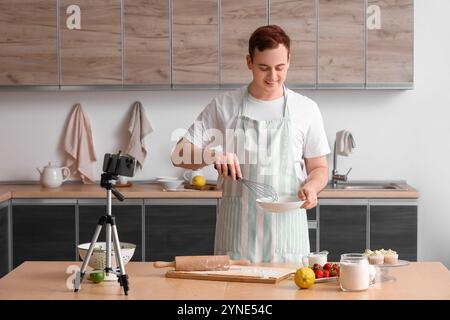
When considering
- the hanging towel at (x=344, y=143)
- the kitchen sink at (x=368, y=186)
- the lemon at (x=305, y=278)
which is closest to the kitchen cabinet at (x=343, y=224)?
the kitchen sink at (x=368, y=186)

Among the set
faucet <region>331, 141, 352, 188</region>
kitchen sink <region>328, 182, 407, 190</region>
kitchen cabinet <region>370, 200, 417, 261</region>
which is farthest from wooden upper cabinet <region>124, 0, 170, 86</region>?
kitchen cabinet <region>370, 200, 417, 261</region>

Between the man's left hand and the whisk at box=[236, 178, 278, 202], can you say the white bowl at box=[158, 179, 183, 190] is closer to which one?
the whisk at box=[236, 178, 278, 202]

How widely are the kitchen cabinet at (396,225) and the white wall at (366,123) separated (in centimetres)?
58

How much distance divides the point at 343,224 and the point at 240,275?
2.29 metres

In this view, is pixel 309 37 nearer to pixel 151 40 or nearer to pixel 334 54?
pixel 334 54

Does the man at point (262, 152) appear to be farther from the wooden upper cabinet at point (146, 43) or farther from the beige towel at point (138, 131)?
the beige towel at point (138, 131)

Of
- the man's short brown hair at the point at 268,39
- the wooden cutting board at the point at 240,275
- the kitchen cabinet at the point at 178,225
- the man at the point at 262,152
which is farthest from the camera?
the kitchen cabinet at the point at 178,225

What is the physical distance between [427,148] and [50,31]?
2640mm

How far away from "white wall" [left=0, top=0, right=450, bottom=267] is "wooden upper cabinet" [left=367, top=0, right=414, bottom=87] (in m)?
0.34

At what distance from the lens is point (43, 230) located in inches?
209

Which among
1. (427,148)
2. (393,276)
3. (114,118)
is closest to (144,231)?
(114,118)

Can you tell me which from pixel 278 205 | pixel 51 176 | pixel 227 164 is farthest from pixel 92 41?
pixel 278 205

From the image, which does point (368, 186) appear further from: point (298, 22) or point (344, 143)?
point (298, 22)

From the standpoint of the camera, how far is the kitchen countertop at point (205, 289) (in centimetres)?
278
